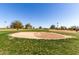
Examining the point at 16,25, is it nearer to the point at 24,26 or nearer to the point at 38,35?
the point at 24,26

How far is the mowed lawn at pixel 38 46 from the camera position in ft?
6.95

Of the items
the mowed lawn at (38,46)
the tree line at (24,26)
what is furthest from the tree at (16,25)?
the mowed lawn at (38,46)

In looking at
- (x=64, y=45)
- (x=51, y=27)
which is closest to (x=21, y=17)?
(x=51, y=27)

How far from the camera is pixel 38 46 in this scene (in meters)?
2.13

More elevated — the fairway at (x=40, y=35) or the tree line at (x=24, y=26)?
the tree line at (x=24, y=26)

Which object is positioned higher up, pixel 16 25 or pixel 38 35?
pixel 16 25

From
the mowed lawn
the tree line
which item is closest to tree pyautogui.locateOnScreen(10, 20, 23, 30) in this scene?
the tree line

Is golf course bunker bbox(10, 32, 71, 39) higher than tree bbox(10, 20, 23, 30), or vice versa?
tree bbox(10, 20, 23, 30)

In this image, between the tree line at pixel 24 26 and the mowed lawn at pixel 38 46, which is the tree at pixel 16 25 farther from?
the mowed lawn at pixel 38 46

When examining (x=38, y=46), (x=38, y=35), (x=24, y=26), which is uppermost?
(x=24, y=26)

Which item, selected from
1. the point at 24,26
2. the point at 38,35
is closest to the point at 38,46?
the point at 38,35

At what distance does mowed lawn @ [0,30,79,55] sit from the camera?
2117 mm

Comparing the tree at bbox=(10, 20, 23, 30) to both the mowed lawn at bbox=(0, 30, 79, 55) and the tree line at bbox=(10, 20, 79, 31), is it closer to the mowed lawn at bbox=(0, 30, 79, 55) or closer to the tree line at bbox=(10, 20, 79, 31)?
the tree line at bbox=(10, 20, 79, 31)

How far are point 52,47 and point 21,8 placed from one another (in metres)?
0.55
